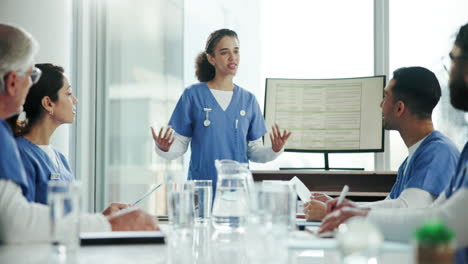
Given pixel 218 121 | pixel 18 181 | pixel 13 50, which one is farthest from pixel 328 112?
pixel 18 181

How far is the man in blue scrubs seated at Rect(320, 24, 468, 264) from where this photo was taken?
3.46ft

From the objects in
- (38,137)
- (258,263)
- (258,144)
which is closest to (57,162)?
(38,137)

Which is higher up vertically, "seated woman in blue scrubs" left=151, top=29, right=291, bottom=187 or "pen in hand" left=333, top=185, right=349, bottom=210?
"seated woman in blue scrubs" left=151, top=29, right=291, bottom=187

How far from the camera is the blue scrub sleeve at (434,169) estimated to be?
179 cm

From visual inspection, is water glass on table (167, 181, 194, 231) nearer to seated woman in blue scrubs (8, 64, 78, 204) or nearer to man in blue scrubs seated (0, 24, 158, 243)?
man in blue scrubs seated (0, 24, 158, 243)

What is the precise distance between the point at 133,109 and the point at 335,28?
5.56 ft

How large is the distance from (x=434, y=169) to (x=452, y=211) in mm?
776

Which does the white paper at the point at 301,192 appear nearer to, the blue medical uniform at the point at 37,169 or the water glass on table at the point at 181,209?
the water glass on table at the point at 181,209

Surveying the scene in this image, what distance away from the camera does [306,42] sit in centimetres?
388

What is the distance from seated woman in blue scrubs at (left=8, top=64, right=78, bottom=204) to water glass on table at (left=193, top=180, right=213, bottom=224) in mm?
538

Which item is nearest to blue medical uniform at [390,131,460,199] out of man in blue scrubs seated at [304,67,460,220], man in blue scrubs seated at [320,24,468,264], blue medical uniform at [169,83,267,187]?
man in blue scrubs seated at [304,67,460,220]

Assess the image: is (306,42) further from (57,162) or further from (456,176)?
(456,176)

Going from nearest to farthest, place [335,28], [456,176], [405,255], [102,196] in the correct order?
[405,255] → [456,176] → [335,28] → [102,196]

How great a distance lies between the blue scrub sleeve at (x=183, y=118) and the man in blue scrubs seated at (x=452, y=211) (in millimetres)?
1383
